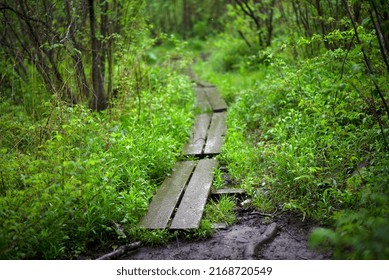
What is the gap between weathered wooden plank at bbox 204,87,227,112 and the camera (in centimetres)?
709

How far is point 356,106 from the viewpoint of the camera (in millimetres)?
4844

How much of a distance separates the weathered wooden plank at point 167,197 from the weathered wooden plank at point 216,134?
0.45 metres

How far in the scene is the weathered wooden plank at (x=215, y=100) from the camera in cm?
709

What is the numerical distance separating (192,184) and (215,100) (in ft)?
11.1

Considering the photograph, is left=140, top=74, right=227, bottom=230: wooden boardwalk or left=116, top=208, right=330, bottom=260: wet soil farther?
left=140, top=74, right=227, bottom=230: wooden boardwalk

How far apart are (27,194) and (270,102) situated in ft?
12.5

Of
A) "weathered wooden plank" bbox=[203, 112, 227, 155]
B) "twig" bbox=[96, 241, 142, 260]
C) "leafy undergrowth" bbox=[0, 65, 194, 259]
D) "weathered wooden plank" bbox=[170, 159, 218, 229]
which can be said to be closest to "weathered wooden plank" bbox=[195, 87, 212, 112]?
"weathered wooden plank" bbox=[203, 112, 227, 155]

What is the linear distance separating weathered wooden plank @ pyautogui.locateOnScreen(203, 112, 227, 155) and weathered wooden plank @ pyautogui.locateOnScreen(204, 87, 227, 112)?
244 mm

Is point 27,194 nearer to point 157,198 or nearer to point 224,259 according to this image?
point 157,198

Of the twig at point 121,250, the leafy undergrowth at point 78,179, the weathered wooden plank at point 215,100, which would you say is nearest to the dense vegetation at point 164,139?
the leafy undergrowth at point 78,179

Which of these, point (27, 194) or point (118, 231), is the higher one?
point (27, 194)

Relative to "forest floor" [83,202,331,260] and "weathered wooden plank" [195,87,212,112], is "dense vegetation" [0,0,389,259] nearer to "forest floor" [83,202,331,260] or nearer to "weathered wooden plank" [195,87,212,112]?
"forest floor" [83,202,331,260]

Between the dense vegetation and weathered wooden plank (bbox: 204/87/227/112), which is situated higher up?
the dense vegetation

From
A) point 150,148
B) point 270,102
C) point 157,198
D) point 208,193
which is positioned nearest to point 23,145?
point 150,148
